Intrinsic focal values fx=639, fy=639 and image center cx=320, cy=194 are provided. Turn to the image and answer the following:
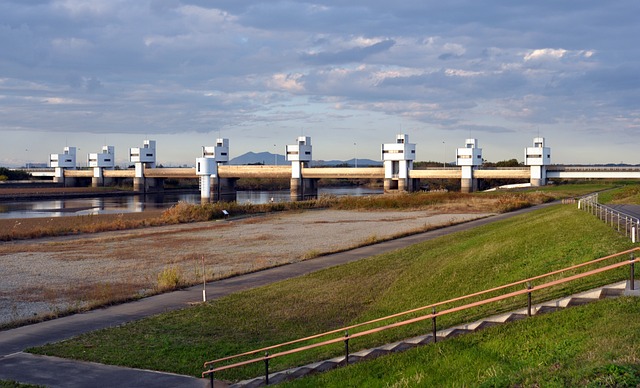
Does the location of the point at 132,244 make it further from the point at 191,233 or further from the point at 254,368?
the point at 254,368

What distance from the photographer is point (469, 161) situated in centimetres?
9719

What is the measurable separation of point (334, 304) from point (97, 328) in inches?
272

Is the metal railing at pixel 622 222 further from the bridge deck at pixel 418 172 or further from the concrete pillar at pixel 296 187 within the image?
the concrete pillar at pixel 296 187

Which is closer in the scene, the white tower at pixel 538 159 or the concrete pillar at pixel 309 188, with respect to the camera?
the white tower at pixel 538 159

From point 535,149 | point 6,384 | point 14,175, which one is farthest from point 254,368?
point 14,175

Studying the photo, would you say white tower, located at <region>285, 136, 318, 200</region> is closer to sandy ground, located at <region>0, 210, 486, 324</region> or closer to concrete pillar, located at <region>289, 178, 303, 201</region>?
concrete pillar, located at <region>289, 178, 303, 201</region>

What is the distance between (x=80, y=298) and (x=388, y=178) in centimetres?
8625

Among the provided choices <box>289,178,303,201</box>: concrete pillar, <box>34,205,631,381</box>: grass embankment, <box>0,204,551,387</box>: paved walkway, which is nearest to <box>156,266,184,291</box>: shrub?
<box>0,204,551,387</box>: paved walkway

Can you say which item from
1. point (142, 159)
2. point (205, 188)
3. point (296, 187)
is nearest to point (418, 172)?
point (296, 187)

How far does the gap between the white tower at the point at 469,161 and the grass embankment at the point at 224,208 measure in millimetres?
16621

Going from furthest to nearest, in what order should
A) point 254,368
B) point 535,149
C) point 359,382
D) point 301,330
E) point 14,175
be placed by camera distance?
point 14,175 < point 535,149 < point 301,330 < point 254,368 < point 359,382

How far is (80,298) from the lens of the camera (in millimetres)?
22406

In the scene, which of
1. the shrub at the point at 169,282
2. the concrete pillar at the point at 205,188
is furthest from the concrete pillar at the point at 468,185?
the shrub at the point at 169,282

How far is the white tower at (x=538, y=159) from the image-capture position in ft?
301
